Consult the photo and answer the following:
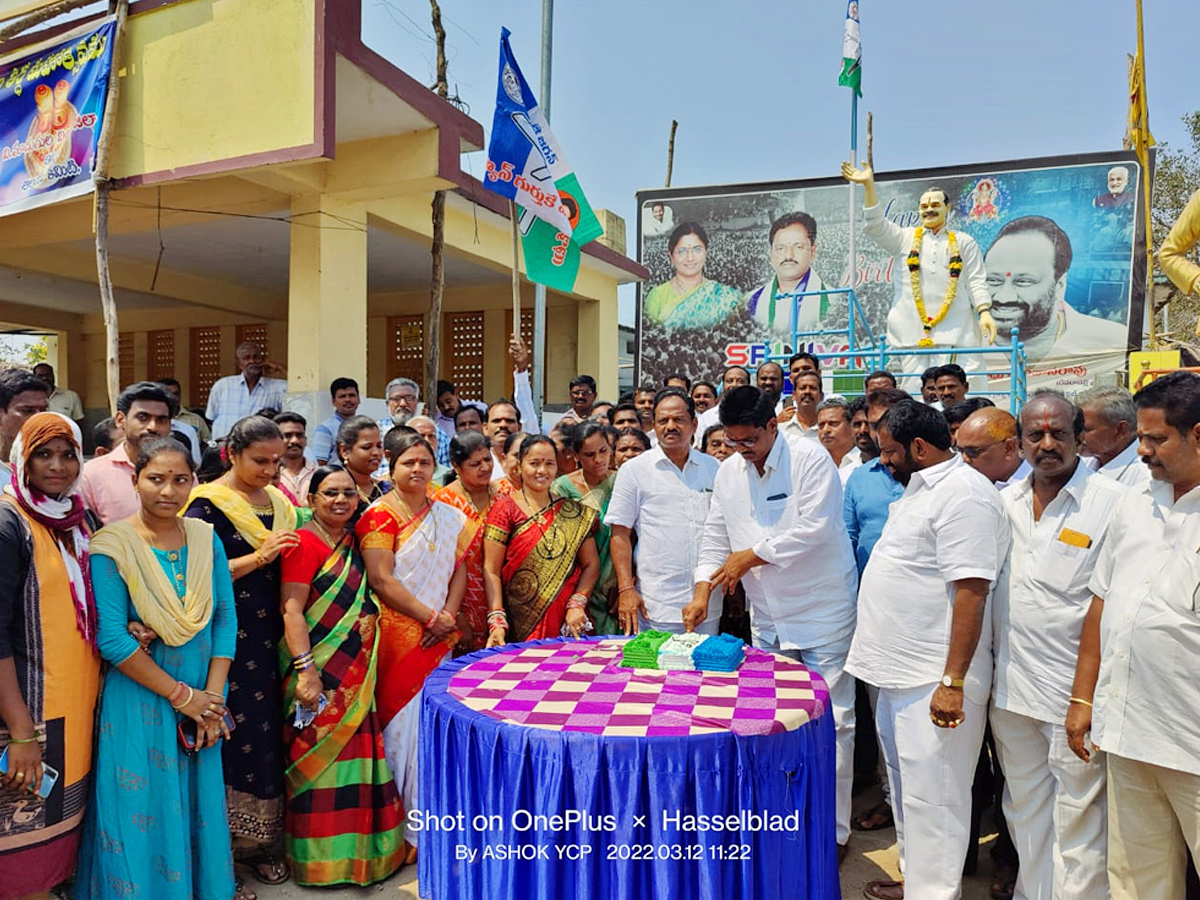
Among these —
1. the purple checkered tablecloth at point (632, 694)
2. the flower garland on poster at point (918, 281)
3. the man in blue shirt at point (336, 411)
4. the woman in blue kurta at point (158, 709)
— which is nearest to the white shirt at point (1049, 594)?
the purple checkered tablecloth at point (632, 694)

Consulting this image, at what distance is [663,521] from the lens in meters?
3.91

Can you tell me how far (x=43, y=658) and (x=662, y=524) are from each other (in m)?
2.40

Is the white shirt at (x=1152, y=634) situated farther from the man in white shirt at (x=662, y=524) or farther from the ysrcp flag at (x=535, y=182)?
the ysrcp flag at (x=535, y=182)

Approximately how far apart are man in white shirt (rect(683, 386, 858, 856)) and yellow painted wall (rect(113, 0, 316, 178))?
13.6ft

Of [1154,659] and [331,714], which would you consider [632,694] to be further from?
[1154,659]

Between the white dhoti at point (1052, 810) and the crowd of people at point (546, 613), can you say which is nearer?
the crowd of people at point (546, 613)

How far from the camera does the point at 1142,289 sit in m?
15.0

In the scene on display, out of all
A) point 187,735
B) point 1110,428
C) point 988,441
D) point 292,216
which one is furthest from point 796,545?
point 292,216

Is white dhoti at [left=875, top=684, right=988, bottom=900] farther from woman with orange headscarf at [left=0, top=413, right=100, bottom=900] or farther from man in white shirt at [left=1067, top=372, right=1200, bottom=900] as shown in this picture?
woman with orange headscarf at [left=0, top=413, right=100, bottom=900]

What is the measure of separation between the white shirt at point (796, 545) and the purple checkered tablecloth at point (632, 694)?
1.01ft

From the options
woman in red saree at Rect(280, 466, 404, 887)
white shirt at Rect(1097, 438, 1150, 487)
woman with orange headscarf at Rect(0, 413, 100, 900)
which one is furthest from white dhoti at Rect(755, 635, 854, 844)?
woman with orange headscarf at Rect(0, 413, 100, 900)

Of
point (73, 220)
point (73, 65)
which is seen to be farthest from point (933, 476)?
point (73, 220)

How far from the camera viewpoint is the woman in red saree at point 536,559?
149 inches

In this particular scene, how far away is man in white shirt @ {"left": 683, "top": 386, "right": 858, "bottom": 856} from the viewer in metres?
3.39
